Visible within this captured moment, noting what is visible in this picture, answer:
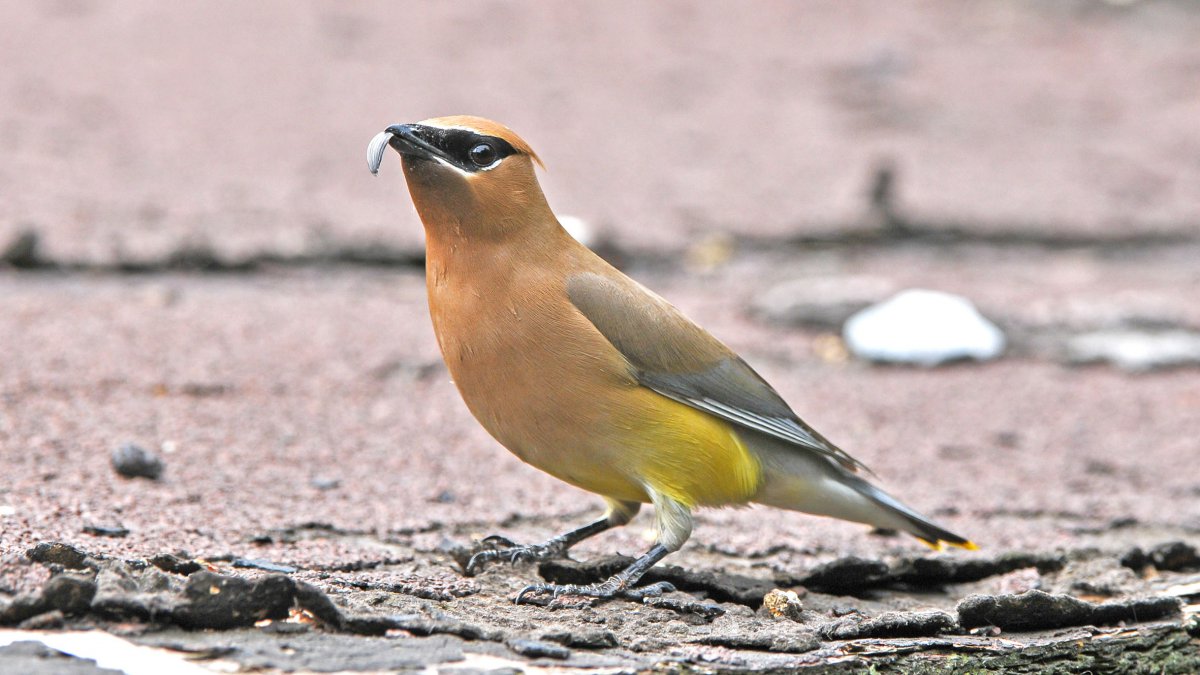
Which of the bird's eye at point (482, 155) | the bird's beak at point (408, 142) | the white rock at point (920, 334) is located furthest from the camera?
the white rock at point (920, 334)

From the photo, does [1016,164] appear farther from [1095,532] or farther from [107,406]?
[107,406]

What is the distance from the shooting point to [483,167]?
12.7 feet

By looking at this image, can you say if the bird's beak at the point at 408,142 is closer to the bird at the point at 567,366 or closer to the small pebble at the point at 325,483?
the bird at the point at 567,366

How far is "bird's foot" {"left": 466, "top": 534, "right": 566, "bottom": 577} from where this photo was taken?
12.1 feet

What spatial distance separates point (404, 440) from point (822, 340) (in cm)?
223

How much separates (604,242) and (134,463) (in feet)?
10.5

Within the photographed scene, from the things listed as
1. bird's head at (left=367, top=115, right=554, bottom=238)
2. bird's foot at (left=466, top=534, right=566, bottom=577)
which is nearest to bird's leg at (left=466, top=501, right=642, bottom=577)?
bird's foot at (left=466, top=534, right=566, bottom=577)

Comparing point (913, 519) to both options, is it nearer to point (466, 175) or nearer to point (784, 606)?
point (784, 606)

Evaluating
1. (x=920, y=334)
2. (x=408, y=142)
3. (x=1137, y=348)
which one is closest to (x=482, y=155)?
(x=408, y=142)

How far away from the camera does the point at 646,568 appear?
3670 millimetres

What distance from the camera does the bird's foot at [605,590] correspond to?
3.48 metres

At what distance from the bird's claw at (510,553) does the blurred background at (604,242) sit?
25cm

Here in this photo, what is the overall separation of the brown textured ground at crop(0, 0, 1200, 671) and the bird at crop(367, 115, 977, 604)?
0.24 m

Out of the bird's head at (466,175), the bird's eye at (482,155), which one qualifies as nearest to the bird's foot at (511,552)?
the bird's head at (466,175)
